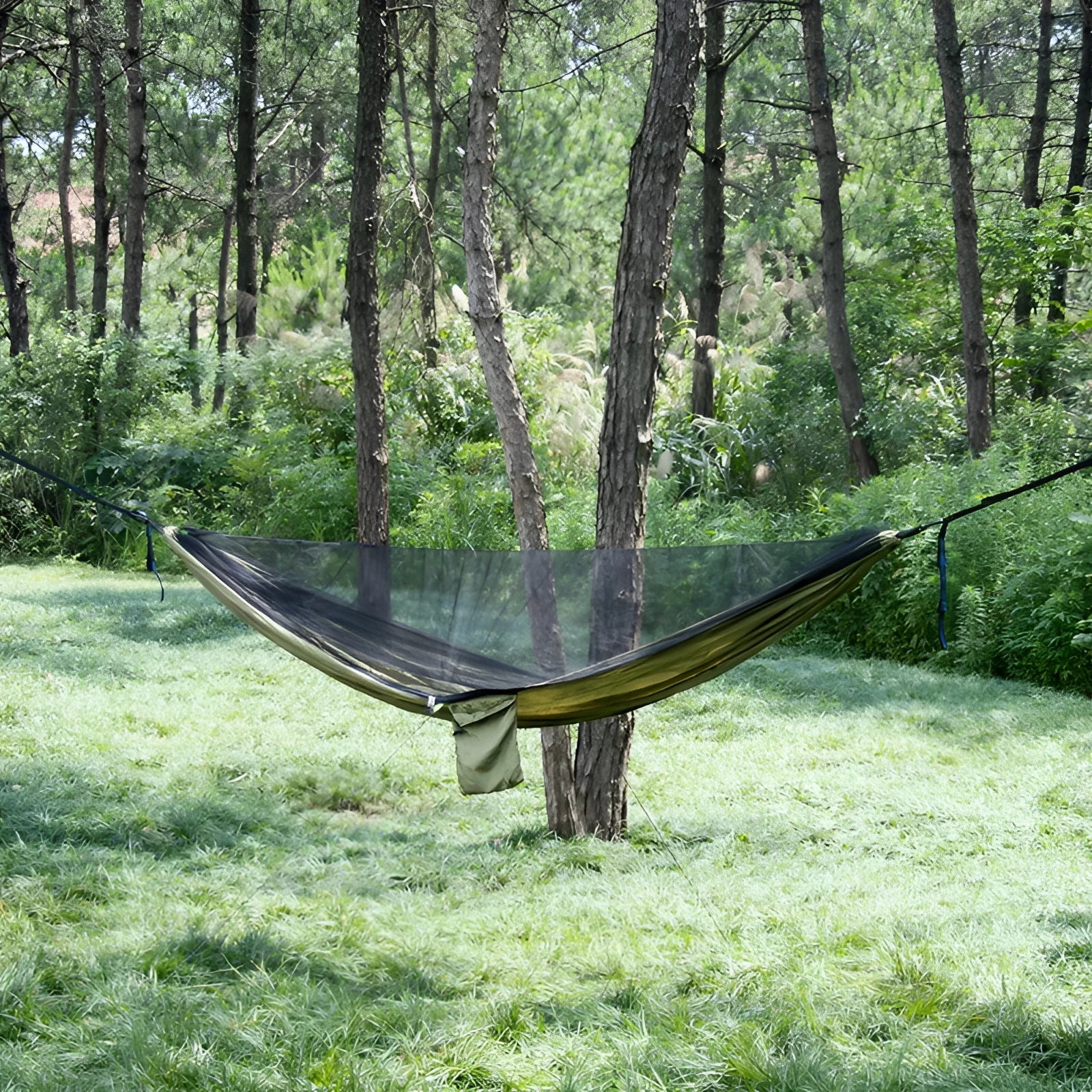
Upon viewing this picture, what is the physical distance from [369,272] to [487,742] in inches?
134

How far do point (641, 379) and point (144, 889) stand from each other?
1890 millimetres

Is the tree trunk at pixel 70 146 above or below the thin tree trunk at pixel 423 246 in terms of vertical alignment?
above

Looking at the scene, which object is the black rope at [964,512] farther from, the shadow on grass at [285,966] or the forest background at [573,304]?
the forest background at [573,304]

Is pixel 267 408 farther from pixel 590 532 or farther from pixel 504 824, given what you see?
pixel 504 824

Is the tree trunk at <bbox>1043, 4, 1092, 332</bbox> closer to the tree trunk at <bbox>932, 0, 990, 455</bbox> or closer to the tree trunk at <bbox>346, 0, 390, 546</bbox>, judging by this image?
the tree trunk at <bbox>932, 0, 990, 455</bbox>

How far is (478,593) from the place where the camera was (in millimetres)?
3168

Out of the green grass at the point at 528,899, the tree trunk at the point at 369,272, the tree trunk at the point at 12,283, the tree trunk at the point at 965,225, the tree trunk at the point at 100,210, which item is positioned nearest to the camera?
the green grass at the point at 528,899

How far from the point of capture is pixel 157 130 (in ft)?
41.4

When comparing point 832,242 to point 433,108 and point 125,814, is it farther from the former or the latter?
point 125,814

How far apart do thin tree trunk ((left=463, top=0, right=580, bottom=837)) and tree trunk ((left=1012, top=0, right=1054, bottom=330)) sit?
7.46 m

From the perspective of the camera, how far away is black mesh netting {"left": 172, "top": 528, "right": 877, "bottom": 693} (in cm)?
295

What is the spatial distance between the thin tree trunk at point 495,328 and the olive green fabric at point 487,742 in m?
0.71

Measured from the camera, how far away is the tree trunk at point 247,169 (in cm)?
979

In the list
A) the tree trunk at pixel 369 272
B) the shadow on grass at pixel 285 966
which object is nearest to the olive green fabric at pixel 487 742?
the shadow on grass at pixel 285 966
